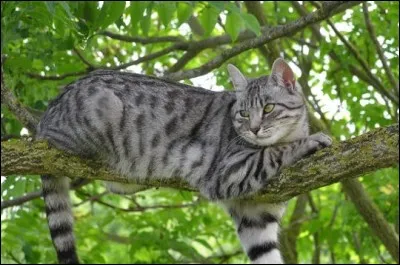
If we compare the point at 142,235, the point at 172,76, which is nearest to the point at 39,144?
the point at 172,76

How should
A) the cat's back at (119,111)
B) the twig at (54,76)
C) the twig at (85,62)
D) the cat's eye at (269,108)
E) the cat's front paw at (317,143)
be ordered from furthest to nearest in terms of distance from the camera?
the twig at (85,62)
the twig at (54,76)
the cat's back at (119,111)
the cat's eye at (269,108)
the cat's front paw at (317,143)

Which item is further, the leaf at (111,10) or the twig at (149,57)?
the twig at (149,57)

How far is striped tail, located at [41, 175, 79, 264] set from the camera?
450 centimetres

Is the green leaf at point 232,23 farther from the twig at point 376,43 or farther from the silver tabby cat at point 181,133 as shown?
the twig at point 376,43

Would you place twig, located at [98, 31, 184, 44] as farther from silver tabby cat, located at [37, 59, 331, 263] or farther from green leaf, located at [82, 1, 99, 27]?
silver tabby cat, located at [37, 59, 331, 263]

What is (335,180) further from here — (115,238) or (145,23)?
(115,238)

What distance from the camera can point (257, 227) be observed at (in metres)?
4.66

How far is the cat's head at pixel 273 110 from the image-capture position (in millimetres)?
4355

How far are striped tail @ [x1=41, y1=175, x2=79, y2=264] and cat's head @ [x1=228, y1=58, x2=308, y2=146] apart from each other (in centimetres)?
119

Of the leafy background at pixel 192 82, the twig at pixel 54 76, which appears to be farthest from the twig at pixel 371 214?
the twig at pixel 54 76

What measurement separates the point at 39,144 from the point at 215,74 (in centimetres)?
284

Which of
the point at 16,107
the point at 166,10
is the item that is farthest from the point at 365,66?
the point at 16,107

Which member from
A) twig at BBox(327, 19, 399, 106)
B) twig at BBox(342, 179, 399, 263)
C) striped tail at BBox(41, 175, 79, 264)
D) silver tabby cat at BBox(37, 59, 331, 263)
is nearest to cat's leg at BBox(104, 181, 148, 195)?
silver tabby cat at BBox(37, 59, 331, 263)

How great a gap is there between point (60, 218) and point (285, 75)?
65.9 inches
